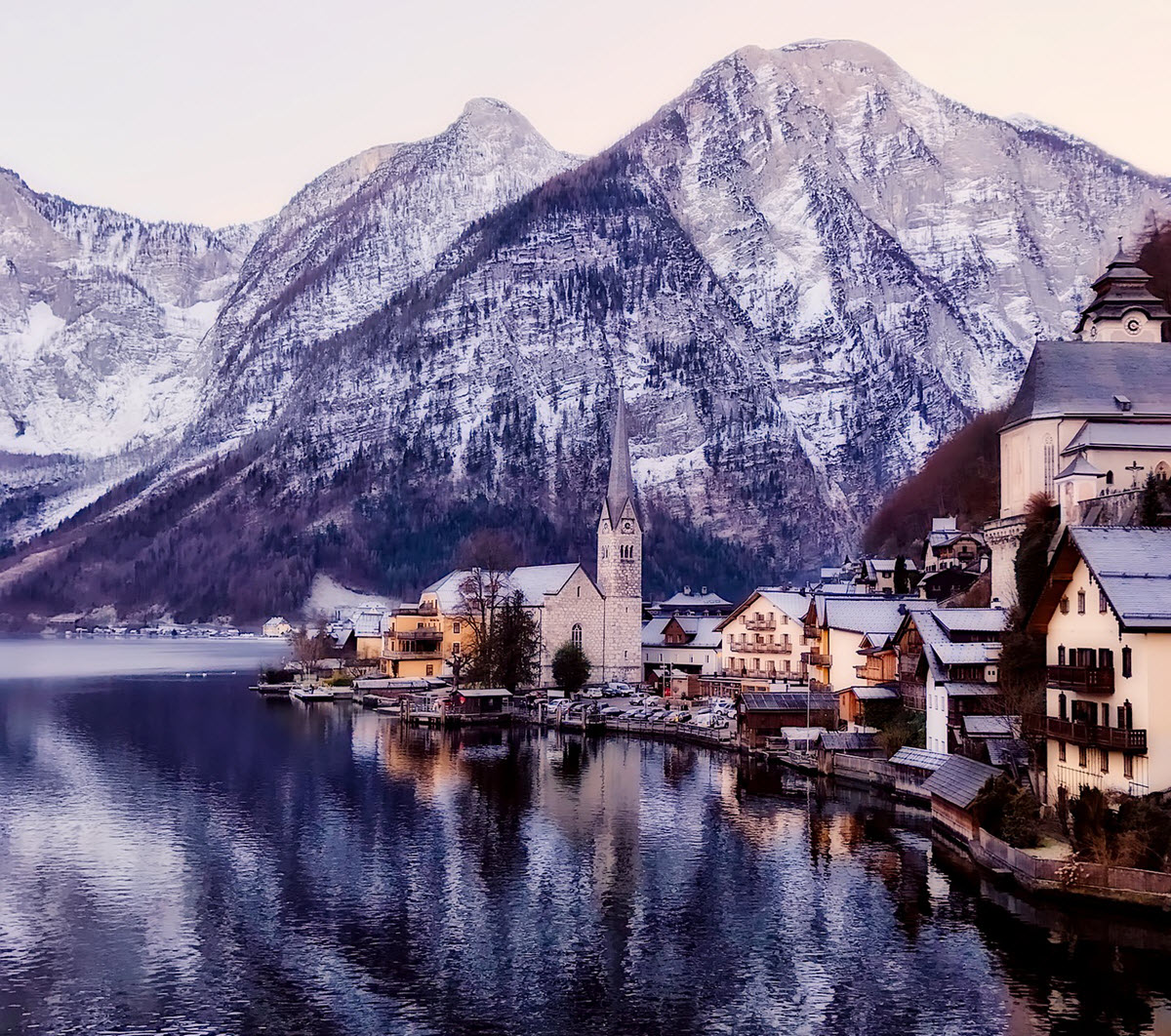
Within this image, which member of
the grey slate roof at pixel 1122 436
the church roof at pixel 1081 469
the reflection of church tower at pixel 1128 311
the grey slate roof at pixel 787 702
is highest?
the reflection of church tower at pixel 1128 311

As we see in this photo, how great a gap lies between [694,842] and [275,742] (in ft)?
129

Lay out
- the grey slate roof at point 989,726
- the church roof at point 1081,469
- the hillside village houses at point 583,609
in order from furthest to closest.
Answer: the hillside village houses at point 583,609 < the church roof at point 1081,469 < the grey slate roof at point 989,726

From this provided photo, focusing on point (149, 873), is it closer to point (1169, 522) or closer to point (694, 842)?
point (694, 842)

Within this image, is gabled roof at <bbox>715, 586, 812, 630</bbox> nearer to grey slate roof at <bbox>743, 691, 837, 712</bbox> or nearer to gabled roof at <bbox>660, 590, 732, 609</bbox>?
grey slate roof at <bbox>743, 691, 837, 712</bbox>

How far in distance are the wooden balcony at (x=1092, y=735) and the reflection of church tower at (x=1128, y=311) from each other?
127 feet

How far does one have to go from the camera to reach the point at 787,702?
244 ft

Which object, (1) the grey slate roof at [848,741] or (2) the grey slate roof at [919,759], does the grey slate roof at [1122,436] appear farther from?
(1) the grey slate roof at [848,741]

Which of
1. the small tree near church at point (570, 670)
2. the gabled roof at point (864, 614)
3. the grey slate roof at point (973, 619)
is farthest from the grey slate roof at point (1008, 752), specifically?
the small tree near church at point (570, 670)

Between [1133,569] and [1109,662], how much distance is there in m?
2.95

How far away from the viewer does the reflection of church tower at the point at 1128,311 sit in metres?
77.2

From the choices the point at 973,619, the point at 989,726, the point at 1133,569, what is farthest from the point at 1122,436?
the point at 1133,569

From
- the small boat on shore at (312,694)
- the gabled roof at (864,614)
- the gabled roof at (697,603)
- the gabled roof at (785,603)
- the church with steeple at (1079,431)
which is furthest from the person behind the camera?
the gabled roof at (697,603)

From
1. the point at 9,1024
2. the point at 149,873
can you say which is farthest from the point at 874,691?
the point at 9,1024

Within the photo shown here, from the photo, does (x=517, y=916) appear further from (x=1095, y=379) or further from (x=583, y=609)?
(x=583, y=609)
